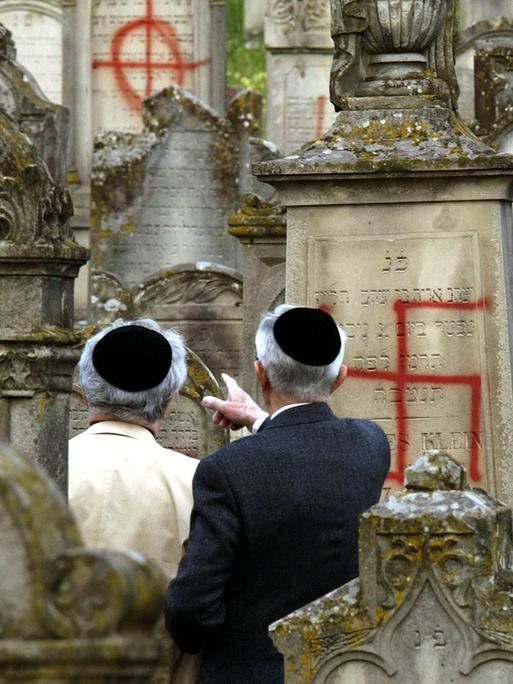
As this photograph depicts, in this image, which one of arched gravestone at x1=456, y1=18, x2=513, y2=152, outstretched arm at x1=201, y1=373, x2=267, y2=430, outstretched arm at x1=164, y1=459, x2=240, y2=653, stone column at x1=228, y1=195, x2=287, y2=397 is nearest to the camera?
outstretched arm at x1=164, y1=459, x2=240, y2=653

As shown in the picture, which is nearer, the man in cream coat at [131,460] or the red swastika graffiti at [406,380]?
the man in cream coat at [131,460]

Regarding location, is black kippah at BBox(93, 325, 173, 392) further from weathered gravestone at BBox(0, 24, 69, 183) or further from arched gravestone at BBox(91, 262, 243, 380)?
weathered gravestone at BBox(0, 24, 69, 183)

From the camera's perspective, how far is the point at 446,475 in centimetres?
508

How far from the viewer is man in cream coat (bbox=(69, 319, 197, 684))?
18.3ft

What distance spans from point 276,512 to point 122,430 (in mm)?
628

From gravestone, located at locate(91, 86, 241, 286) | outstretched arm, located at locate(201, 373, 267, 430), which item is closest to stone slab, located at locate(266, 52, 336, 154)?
gravestone, located at locate(91, 86, 241, 286)

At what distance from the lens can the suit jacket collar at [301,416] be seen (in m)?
5.39

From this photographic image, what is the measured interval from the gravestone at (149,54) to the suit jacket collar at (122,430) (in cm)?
1707

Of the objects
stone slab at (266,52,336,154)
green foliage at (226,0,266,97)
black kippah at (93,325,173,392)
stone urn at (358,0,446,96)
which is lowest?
black kippah at (93,325,173,392)

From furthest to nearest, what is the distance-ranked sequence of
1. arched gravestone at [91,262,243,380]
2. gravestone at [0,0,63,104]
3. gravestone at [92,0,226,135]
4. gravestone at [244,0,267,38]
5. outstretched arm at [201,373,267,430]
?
1. gravestone at [244,0,267,38]
2. gravestone at [0,0,63,104]
3. gravestone at [92,0,226,135]
4. arched gravestone at [91,262,243,380]
5. outstretched arm at [201,373,267,430]

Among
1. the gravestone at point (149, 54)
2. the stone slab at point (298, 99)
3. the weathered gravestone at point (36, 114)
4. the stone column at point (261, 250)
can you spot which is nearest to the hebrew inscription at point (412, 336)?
the stone column at point (261, 250)

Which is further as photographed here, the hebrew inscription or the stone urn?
the stone urn

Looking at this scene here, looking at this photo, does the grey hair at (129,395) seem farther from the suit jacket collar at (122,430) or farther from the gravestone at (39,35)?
the gravestone at (39,35)

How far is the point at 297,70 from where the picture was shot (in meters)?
23.7
